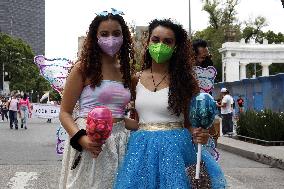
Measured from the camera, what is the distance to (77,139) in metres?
3.35

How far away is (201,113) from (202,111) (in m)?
0.01

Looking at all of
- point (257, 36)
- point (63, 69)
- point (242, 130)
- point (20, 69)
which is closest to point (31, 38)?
point (20, 69)

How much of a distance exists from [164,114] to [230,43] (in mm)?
52652

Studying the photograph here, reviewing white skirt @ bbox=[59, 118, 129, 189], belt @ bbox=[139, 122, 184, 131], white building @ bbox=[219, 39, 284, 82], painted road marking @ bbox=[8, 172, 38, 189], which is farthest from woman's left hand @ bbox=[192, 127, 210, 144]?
white building @ bbox=[219, 39, 284, 82]

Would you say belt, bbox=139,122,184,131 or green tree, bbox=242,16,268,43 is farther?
green tree, bbox=242,16,268,43

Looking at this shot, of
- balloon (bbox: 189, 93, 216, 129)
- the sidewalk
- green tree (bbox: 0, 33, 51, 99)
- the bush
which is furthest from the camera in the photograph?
green tree (bbox: 0, 33, 51, 99)

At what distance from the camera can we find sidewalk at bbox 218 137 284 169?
11602 mm

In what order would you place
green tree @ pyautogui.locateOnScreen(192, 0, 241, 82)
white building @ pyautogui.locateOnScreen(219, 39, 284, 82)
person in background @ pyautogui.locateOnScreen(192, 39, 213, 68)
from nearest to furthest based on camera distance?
person in background @ pyautogui.locateOnScreen(192, 39, 213, 68) < white building @ pyautogui.locateOnScreen(219, 39, 284, 82) < green tree @ pyautogui.locateOnScreen(192, 0, 241, 82)

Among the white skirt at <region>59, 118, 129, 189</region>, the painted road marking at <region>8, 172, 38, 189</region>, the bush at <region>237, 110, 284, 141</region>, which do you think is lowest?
the painted road marking at <region>8, 172, 38, 189</region>

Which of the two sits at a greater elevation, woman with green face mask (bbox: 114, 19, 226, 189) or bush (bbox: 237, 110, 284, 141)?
woman with green face mask (bbox: 114, 19, 226, 189)

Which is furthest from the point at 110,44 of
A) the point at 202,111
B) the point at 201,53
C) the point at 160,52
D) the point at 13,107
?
the point at 13,107

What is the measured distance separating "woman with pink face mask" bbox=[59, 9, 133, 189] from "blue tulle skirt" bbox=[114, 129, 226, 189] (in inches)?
4.4

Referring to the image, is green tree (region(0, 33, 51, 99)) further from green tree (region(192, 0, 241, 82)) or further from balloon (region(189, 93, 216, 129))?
balloon (region(189, 93, 216, 129))

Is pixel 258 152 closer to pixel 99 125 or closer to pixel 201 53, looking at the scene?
pixel 201 53
